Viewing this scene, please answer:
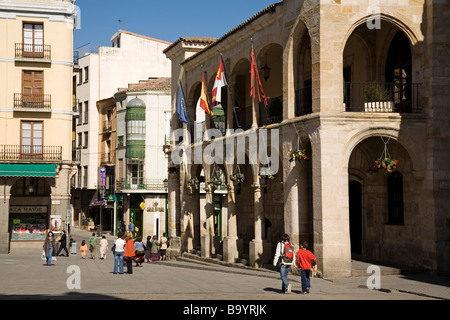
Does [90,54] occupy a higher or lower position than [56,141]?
higher

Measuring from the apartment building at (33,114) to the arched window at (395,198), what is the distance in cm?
2178

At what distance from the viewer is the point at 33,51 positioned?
40938mm

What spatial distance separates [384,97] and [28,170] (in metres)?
23.8

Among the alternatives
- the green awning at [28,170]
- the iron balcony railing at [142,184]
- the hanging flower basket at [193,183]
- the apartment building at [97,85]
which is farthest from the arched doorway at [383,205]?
the apartment building at [97,85]

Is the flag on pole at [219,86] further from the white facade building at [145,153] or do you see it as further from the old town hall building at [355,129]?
the white facade building at [145,153]

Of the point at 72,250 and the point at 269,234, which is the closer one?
the point at 269,234

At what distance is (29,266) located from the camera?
29.4 meters

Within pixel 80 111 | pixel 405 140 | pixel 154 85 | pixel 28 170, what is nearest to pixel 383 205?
pixel 405 140

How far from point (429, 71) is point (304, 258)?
7.81 meters

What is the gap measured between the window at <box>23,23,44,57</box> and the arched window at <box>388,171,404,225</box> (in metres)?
23.6

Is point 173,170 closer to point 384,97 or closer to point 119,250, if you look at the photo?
point 119,250

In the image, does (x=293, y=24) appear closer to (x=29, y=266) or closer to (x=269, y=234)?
(x=269, y=234)
